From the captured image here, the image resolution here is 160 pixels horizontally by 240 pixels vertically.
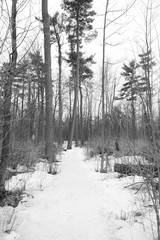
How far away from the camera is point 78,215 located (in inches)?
111

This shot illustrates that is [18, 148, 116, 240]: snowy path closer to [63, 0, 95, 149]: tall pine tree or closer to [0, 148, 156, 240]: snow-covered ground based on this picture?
[0, 148, 156, 240]: snow-covered ground

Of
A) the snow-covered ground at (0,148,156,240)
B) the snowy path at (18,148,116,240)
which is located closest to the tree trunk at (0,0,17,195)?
the snow-covered ground at (0,148,156,240)

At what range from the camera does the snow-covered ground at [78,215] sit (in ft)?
7.34

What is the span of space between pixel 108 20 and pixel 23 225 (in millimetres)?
6232

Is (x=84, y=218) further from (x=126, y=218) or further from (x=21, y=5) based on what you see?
(x=21, y=5)

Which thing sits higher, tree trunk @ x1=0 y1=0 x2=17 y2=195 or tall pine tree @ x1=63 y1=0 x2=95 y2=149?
tall pine tree @ x1=63 y1=0 x2=95 y2=149

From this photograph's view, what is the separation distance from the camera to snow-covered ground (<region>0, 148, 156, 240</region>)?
2.24 m

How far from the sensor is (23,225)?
8.08 ft

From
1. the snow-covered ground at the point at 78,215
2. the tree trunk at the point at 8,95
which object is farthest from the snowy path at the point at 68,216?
the tree trunk at the point at 8,95

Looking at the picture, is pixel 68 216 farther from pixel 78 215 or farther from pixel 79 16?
pixel 79 16

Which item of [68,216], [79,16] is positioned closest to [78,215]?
[68,216]

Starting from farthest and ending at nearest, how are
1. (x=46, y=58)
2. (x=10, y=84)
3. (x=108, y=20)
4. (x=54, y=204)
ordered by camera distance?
(x=46, y=58) → (x=108, y=20) → (x=54, y=204) → (x=10, y=84)

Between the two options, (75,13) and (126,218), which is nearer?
(126,218)

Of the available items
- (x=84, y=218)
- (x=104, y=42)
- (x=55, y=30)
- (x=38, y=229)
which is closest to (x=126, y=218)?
(x=84, y=218)
